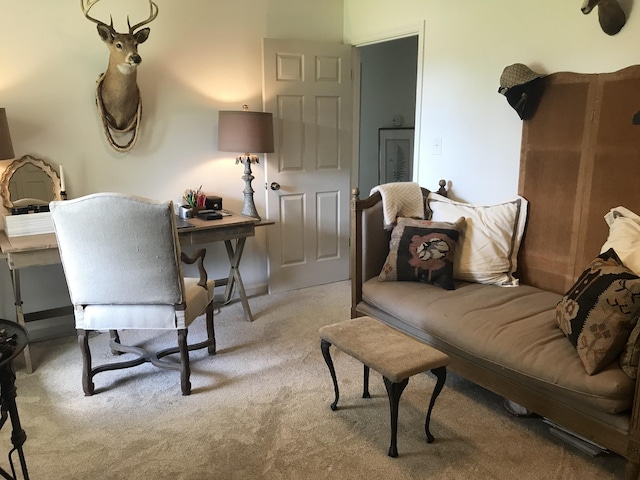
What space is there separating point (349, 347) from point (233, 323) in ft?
5.06

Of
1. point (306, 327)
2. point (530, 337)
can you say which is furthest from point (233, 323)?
point (530, 337)

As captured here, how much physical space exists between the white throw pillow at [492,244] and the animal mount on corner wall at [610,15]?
1.00 m

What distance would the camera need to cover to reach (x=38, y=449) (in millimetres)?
2229

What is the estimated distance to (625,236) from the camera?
240cm

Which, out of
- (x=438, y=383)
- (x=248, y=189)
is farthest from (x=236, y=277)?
(x=438, y=383)

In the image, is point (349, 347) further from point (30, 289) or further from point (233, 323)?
point (30, 289)

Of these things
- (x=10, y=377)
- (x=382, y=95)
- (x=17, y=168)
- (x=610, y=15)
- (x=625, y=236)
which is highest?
(x=610, y=15)

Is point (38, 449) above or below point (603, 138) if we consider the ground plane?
below

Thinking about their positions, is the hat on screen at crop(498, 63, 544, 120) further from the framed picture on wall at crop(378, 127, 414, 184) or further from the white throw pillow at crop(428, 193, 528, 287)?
the framed picture on wall at crop(378, 127, 414, 184)

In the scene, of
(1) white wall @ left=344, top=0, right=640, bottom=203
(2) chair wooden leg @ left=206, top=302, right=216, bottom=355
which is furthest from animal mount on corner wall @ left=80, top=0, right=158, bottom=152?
(1) white wall @ left=344, top=0, right=640, bottom=203

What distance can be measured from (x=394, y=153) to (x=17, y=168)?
3.55 metres

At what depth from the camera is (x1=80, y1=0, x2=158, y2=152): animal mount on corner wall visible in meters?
3.11

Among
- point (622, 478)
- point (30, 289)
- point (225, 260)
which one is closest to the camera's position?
point (622, 478)

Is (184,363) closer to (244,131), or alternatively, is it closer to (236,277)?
(236,277)
